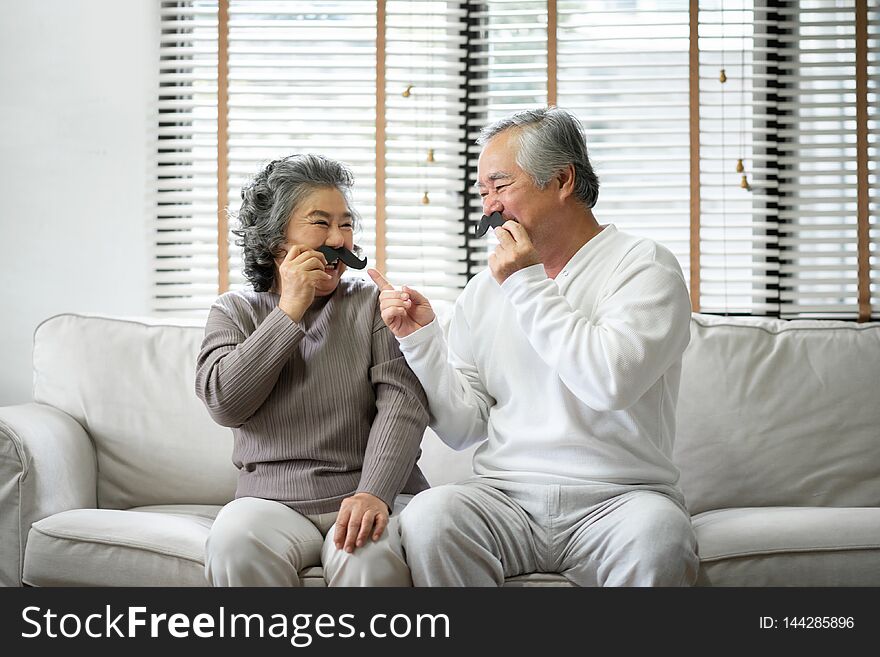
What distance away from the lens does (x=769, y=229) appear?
308 centimetres

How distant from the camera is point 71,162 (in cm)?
316

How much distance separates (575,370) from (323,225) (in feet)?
2.25

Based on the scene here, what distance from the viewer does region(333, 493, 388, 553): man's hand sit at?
1.69m

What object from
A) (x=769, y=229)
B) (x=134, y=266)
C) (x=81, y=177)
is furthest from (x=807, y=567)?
(x=81, y=177)

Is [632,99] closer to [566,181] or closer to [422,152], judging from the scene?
[422,152]

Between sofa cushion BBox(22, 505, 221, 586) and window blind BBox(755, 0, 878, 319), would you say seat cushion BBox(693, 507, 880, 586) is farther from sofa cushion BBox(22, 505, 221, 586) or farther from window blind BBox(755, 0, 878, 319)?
window blind BBox(755, 0, 878, 319)

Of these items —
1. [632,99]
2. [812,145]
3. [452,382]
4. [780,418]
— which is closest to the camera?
[452,382]

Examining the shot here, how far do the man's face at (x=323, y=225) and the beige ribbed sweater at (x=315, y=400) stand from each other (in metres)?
0.07

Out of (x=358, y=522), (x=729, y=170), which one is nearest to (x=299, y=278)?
(x=358, y=522)

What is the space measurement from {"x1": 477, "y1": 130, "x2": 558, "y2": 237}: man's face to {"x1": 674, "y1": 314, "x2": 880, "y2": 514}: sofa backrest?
0.70 metres

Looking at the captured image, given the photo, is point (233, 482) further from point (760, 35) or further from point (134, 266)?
point (760, 35)

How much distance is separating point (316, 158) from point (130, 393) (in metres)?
0.87

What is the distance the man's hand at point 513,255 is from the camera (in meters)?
1.83

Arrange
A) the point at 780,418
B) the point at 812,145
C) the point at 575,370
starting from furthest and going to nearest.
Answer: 1. the point at 812,145
2. the point at 780,418
3. the point at 575,370
